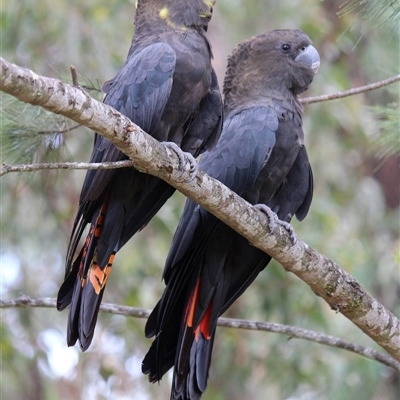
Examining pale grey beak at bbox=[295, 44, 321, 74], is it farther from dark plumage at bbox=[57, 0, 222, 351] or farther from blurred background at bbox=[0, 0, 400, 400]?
blurred background at bbox=[0, 0, 400, 400]

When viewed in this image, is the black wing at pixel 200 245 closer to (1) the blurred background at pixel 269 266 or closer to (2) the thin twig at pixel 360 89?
(2) the thin twig at pixel 360 89

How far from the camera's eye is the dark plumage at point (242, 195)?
2.54m

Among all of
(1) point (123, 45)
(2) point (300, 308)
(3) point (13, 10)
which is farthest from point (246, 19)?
(2) point (300, 308)

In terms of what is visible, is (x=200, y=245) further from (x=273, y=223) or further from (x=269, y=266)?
(x=269, y=266)

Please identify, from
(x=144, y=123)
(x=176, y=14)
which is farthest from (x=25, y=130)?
(x=176, y=14)

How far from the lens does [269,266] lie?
4.18 m

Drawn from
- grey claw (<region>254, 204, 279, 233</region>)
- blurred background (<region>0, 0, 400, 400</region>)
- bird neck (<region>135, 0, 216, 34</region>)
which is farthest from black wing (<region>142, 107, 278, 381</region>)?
blurred background (<region>0, 0, 400, 400</region>)

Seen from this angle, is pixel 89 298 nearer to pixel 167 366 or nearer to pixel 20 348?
pixel 167 366

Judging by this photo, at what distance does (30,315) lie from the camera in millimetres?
4699

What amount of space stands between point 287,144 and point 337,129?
2.88m

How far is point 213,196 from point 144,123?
353mm

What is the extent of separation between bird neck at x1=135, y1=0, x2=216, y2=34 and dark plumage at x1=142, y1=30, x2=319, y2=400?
1.37 ft

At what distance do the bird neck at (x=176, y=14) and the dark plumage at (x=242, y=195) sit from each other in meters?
0.42

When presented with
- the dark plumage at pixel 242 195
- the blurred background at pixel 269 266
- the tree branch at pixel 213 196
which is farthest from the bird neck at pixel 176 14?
the blurred background at pixel 269 266
